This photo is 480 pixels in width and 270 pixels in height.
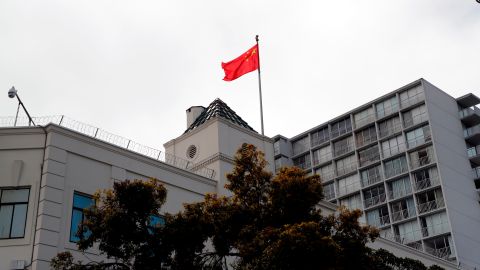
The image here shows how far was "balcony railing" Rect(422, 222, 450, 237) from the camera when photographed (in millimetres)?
63194

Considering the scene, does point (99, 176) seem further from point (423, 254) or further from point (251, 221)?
point (423, 254)

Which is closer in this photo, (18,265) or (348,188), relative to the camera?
(18,265)

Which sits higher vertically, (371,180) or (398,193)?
(371,180)

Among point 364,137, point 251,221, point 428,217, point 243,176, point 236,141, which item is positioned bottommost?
point 251,221

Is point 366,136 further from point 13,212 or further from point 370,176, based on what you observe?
point 13,212

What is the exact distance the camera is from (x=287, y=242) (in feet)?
53.3

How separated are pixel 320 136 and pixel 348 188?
9.60 metres

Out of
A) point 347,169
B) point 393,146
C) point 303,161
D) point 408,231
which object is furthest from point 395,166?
point 303,161

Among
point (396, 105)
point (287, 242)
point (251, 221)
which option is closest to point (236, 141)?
point (251, 221)

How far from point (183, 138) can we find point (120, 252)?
12560 mm

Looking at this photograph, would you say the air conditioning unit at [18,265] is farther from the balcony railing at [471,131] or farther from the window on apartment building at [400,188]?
the balcony railing at [471,131]

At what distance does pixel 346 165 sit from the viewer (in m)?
76.8

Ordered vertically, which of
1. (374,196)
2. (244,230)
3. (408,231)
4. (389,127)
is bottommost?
(244,230)

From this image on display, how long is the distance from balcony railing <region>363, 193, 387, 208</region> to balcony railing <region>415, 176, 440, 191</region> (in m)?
4.25
